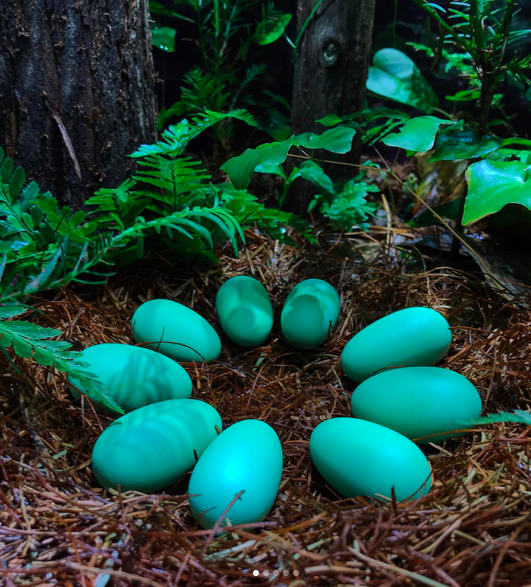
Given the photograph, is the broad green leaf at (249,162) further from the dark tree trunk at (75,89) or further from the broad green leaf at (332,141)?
the dark tree trunk at (75,89)

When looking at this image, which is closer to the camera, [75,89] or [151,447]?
[151,447]

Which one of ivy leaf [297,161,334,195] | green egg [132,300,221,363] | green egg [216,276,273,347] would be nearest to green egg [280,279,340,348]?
green egg [216,276,273,347]

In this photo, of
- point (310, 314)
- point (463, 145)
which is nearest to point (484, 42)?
point (463, 145)

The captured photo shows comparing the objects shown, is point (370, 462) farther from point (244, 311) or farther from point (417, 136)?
point (417, 136)

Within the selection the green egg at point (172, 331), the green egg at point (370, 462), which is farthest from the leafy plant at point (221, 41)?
the green egg at point (370, 462)

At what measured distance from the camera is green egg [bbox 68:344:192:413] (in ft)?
3.12

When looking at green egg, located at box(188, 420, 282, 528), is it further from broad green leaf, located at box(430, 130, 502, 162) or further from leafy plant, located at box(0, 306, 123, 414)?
broad green leaf, located at box(430, 130, 502, 162)

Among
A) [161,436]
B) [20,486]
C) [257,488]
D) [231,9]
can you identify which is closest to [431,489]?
[257,488]

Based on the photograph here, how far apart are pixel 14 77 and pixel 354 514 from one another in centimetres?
123

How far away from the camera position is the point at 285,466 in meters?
0.95

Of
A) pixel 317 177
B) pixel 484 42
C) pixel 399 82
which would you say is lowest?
pixel 317 177

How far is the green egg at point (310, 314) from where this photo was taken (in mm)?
1158

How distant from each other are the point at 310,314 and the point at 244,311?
0.54ft

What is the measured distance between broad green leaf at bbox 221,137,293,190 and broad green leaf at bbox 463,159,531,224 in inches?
16.2
